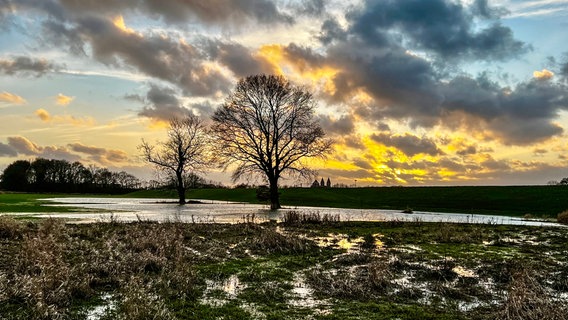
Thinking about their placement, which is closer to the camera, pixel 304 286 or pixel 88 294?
pixel 88 294

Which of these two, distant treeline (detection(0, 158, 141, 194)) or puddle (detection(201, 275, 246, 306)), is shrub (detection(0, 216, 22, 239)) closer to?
puddle (detection(201, 275, 246, 306))

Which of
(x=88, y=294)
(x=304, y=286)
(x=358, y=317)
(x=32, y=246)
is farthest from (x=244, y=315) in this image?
(x=32, y=246)

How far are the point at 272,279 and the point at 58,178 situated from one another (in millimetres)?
156125

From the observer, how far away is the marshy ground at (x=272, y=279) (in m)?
9.22

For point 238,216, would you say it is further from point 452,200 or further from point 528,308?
point 452,200

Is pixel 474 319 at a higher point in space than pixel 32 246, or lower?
lower

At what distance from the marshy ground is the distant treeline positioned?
5533 inches

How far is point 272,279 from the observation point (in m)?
12.6

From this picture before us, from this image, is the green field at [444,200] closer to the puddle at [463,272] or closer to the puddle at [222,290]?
the puddle at [463,272]

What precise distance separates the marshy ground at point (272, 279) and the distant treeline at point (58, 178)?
141 meters

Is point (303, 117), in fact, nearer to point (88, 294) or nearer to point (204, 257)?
point (204, 257)

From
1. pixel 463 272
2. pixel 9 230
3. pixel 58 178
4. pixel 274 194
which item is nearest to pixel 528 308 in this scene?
pixel 463 272

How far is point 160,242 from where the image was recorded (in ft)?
55.2

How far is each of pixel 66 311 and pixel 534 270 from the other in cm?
1343
